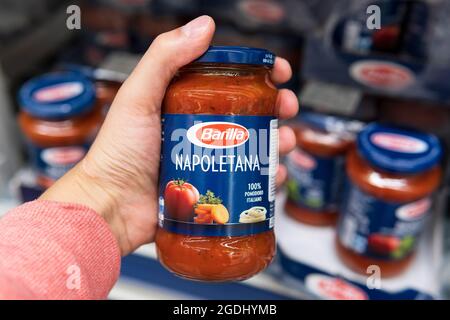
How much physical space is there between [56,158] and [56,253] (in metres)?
0.55

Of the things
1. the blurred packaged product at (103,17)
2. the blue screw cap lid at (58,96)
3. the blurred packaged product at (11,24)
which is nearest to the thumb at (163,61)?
the blue screw cap lid at (58,96)

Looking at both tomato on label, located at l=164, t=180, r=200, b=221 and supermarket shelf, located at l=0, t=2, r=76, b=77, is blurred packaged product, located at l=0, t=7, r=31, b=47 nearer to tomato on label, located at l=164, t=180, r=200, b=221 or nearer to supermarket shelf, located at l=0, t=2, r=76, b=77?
supermarket shelf, located at l=0, t=2, r=76, b=77

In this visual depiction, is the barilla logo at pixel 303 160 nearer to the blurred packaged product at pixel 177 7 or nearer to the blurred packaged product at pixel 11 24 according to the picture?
the blurred packaged product at pixel 177 7

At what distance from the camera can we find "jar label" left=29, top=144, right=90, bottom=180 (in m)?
1.27

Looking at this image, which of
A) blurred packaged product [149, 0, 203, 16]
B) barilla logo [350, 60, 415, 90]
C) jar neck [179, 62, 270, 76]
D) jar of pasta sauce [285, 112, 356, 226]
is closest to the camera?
jar neck [179, 62, 270, 76]

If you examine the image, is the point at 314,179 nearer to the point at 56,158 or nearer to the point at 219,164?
the point at 219,164

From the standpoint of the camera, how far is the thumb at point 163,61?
2.74 ft

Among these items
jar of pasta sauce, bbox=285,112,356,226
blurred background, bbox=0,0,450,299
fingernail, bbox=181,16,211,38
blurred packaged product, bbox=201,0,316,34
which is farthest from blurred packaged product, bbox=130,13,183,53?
fingernail, bbox=181,16,211,38

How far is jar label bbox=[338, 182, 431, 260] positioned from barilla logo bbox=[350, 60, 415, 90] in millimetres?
234

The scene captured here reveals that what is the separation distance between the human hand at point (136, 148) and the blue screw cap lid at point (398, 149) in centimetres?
20

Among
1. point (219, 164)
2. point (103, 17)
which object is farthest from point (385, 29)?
point (103, 17)

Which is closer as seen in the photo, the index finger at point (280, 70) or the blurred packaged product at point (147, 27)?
the index finger at point (280, 70)

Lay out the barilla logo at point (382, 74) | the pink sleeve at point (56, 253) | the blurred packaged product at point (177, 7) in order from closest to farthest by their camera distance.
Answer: the pink sleeve at point (56, 253) → the barilla logo at point (382, 74) → the blurred packaged product at point (177, 7)

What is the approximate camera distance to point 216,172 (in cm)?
78
